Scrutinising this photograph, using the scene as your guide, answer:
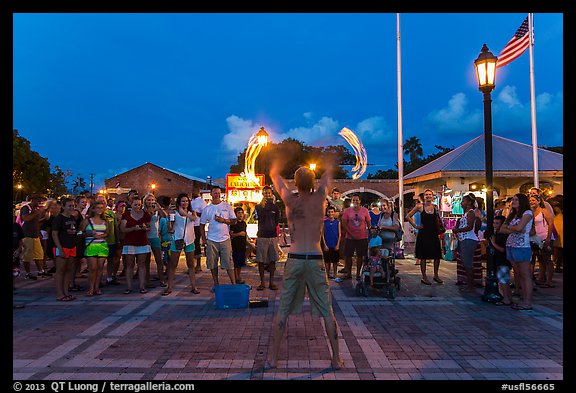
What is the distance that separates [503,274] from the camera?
760cm

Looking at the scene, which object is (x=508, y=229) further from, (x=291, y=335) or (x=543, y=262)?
(x=291, y=335)

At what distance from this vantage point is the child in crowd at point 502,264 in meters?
7.46

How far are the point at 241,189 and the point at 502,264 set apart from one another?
14.1m

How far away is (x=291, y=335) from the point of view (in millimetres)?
5699

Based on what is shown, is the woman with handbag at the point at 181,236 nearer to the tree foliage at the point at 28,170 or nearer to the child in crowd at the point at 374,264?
the child in crowd at the point at 374,264

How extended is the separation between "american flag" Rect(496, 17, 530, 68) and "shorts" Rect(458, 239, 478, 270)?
844 cm

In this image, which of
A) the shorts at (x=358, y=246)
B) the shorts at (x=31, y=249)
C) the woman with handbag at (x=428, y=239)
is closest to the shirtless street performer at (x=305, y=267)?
the woman with handbag at (x=428, y=239)

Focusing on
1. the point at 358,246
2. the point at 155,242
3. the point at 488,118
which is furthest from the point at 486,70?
the point at 155,242

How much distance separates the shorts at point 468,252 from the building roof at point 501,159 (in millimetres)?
12547

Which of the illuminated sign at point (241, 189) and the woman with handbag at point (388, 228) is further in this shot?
the illuminated sign at point (241, 189)

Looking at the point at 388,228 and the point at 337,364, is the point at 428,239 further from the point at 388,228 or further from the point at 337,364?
the point at 337,364

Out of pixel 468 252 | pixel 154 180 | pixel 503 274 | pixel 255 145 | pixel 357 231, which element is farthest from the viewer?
pixel 154 180
